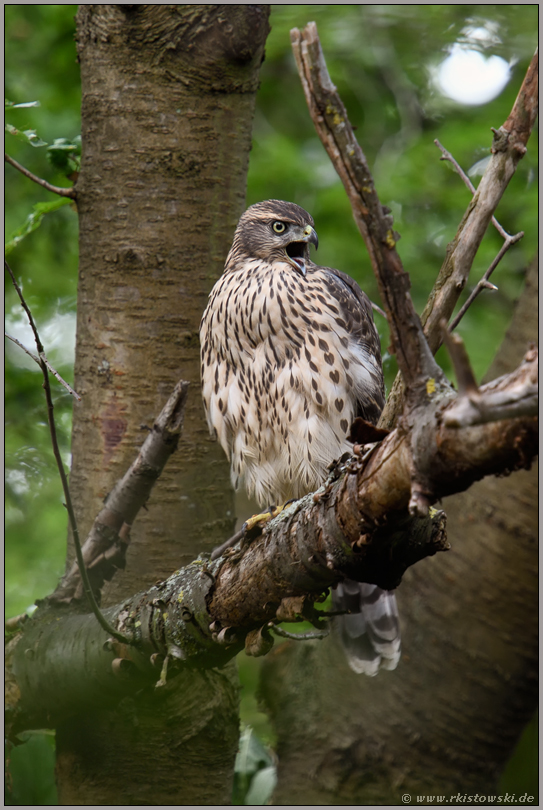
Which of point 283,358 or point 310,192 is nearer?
point 283,358

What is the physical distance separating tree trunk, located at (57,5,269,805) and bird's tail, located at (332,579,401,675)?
0.95 metres

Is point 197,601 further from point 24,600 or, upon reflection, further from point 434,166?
point 434,166

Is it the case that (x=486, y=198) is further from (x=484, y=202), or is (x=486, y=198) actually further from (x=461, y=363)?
(x=461, y=363)

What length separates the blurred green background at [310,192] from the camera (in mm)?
4059

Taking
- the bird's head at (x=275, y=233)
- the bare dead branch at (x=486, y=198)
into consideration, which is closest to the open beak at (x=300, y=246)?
the bird's head at (x=275, y=233)

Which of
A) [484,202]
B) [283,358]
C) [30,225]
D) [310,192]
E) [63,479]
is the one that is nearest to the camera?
[484,202]

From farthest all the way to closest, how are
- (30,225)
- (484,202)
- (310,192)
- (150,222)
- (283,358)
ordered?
(310,192), (283,358), (150,222), (30,225), (484,202)

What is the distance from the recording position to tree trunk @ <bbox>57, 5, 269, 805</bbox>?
2.90m

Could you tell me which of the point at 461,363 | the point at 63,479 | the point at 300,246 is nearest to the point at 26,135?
the point at 300,246

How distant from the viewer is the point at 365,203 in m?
1.14

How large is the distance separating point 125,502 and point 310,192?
284 centimetres

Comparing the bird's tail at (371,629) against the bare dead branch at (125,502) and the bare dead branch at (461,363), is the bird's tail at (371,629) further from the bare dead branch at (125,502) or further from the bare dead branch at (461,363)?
the bare dead branch at (461,363)

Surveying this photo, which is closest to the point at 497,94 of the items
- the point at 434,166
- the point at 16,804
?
the point at 434,166

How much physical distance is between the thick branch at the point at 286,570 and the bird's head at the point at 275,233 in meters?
1.60
